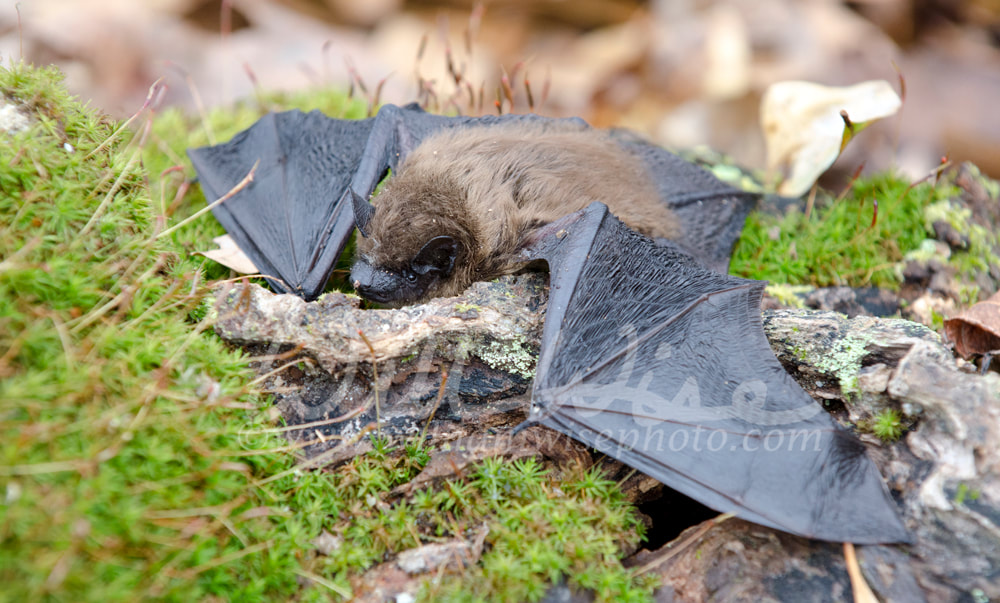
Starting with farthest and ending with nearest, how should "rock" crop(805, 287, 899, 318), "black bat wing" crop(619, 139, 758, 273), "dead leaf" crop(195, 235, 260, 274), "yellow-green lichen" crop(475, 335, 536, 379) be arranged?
1. "black bat wing" crop(619, 139, 758, 273)
2. "rock" crop(805, 287, 899, 318)
3. "dead leaf" crop(195, 235, 260, 274)
4. "yellow-green lichen" crop(475, 335, 536, 379)

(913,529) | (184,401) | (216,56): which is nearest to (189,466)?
(184,401)

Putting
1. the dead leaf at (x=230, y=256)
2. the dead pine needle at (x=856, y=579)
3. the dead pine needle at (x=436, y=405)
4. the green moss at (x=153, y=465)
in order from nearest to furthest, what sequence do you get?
the green moss at (x=153, y=465), the dead pine needle at (x=856, y=579), the dead pine needle at (x=436, y=405), the dead leaf at (x=230, y=256)

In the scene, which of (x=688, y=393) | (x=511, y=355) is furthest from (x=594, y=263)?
(x=688, y=393)

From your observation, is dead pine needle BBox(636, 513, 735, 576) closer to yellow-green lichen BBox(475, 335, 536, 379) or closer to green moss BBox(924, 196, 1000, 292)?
yellow-green lichen BBox(475, 335, 536, 379)

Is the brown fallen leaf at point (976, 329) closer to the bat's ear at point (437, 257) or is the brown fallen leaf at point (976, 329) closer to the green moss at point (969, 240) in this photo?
the green moss at point (969, 240)

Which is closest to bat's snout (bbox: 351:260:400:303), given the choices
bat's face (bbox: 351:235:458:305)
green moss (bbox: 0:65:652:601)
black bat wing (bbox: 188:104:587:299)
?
bat's face (bbox: 351:235:458:305)

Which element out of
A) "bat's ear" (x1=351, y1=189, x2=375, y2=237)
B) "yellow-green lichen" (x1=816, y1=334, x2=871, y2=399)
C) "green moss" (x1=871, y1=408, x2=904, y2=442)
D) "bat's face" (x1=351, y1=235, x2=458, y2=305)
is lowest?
"green moss" (x1=871, y1=408, x2=904, y2=442)

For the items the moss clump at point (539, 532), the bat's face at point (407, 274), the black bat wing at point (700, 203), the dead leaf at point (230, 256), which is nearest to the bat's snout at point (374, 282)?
the bat's face at point (407, 274)
